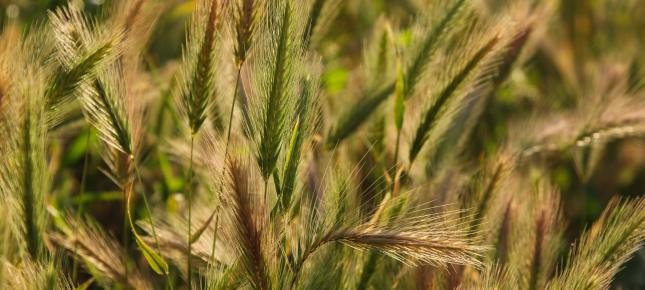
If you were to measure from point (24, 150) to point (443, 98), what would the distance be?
70cm

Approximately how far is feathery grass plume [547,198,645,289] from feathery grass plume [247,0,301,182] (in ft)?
1.45

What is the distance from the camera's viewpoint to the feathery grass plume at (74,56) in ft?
4.42

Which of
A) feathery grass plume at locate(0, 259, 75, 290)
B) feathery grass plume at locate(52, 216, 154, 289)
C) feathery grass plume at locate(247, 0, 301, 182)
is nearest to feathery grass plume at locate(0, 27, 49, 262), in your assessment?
feathery grass plume at locate(0, 259, 75, 290)

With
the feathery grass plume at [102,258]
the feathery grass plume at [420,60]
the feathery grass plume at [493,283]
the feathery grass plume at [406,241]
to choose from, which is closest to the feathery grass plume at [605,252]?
the feathery grass plume at [493,283]

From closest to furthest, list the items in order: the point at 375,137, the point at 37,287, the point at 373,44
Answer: the point at 37,287 → the point at 375,137 → the point at 373,44

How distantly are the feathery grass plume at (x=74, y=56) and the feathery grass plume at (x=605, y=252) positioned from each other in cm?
74

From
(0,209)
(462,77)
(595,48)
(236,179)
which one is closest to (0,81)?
(0,209)

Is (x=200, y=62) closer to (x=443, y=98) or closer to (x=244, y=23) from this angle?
(x=244, y=23)

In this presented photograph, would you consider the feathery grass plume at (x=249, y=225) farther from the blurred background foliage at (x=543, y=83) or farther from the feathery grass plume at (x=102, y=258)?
the blurred background foliage at (x=543, y=83)

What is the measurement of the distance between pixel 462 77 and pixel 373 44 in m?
0.46

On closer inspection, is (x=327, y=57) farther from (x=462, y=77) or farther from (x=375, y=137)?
(x=462, y=77)

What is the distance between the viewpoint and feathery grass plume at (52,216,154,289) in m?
1.49

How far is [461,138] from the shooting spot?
75.1 inches

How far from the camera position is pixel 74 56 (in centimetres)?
136
